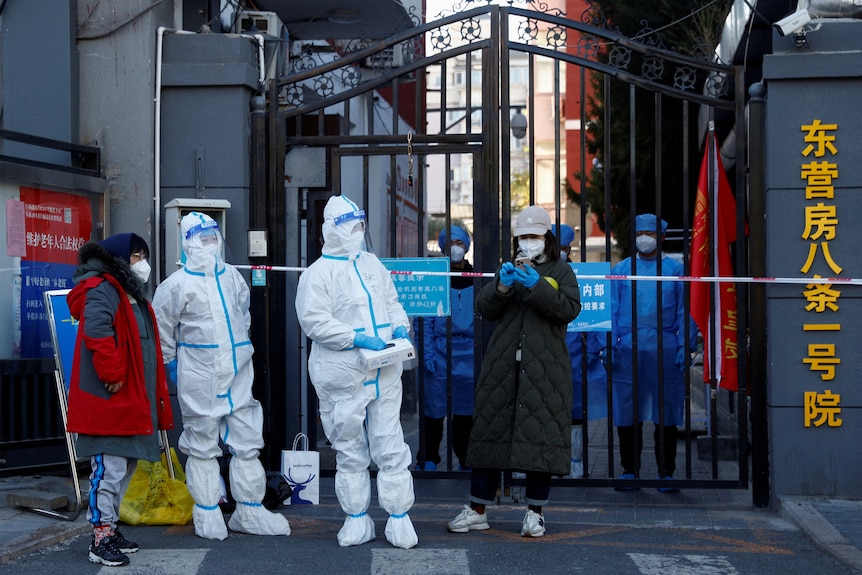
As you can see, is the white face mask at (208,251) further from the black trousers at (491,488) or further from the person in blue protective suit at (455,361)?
the person in blue protective suit at (455,361)

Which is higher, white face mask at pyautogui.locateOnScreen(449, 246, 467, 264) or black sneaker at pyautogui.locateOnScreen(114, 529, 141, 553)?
white face mask at pyautogui.locateOnScreen(449, 246, 467, 264)

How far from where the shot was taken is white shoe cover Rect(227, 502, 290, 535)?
6.39 m

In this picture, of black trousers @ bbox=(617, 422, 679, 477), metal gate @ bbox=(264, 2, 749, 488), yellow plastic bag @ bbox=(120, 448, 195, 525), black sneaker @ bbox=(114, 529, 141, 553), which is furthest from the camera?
black trousers @ bbox=(617, 422, 679, 477)

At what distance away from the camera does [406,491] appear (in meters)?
6.04

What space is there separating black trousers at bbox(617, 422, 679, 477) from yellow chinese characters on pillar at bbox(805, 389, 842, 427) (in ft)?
3.17

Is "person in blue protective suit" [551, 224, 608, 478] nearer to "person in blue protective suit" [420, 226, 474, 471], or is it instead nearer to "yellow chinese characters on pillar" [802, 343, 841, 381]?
"person in blue protective suit" [420, 226, 474, 471]

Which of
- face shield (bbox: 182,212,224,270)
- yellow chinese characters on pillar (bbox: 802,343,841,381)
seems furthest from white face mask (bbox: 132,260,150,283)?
yellow chinese characters on pillar (bbox: 802,343,841,381)

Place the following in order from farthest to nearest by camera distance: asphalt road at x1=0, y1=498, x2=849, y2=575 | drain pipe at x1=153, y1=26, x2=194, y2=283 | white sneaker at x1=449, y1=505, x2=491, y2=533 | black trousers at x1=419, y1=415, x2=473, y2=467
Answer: black trousers at x1=419, y1=415, x2=473, y2=467 < drain pipe at x1=153, y1=26, x2=194, y2=283 < white sneaker at x1=449, y1=505, x2=491, y2=533 < asphalt road at x1=0, y1=498, x2=849, y2=575

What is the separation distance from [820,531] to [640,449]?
5.29ft

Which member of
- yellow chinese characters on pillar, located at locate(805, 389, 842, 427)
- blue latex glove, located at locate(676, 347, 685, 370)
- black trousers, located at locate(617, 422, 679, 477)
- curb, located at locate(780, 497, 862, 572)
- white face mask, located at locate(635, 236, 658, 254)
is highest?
white face mask, located at locate(635, 236, 658, 254)

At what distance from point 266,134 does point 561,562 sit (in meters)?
3.70

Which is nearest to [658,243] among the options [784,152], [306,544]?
[784,152]

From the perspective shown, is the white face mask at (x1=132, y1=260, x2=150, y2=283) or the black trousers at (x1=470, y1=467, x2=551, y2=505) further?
the black trousers at (x1=470, y1=467, x2=551, y2=505)

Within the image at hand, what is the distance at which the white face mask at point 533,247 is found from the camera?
6.43 metres
